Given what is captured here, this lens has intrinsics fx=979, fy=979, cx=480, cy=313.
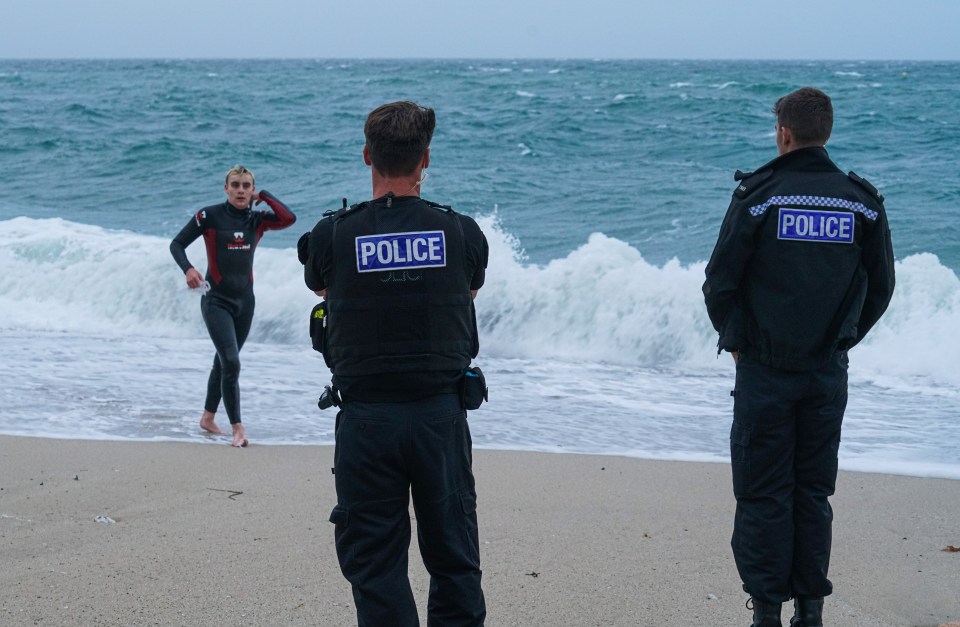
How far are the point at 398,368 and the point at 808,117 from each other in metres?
1.58

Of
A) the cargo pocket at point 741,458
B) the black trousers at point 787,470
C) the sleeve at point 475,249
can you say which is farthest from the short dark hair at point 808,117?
the sleeve at point 475,249

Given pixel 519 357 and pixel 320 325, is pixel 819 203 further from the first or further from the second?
pixel 519 357

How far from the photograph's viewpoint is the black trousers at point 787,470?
3182 mm

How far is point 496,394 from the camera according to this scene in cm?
782

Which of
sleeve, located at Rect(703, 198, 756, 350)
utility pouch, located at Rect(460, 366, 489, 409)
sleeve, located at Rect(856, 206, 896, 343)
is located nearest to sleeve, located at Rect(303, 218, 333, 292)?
utility pouch, located at Rect(460, 366, 489, 409)

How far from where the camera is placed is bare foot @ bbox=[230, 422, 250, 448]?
6102 mm

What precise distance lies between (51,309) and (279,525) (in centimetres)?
802

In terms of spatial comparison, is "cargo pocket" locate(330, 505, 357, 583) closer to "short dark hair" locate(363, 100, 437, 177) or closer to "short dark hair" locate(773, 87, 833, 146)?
"short dark hair" locate(363, 100, 437, 177)

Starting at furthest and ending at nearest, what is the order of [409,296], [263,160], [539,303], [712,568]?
[263,160] < [539,303] < [712,568] < [409,296]

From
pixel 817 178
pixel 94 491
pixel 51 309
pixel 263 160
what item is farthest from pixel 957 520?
pixel 263 160

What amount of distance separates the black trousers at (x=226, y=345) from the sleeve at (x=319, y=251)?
3.63 m

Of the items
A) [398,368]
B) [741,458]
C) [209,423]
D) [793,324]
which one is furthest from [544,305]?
[398,368]

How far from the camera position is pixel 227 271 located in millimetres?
6309

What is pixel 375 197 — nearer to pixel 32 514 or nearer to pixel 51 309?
pixel 32 514
